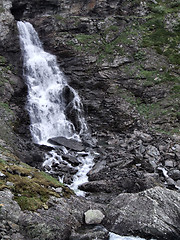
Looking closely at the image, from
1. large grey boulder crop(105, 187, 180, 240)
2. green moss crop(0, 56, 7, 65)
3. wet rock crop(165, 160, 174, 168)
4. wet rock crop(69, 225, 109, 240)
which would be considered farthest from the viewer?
green moss crop(0, 56, 7, 65)

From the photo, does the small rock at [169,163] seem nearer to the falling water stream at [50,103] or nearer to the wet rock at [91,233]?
the falling water stream at [50,103]

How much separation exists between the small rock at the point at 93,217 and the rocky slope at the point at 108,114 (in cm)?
20

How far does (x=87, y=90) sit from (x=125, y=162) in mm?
10393

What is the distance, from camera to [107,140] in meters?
19.7

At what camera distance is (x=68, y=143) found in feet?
61.1

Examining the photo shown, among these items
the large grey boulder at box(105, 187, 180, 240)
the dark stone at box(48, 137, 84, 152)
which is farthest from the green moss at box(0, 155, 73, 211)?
the dark stone at box(48, 137, 84, 152)

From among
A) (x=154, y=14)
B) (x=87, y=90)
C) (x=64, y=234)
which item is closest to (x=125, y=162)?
(x=64, y=234)

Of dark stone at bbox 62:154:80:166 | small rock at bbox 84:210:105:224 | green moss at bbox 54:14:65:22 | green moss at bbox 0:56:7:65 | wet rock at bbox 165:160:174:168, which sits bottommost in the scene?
wet rock at bbox 165:160:174:168

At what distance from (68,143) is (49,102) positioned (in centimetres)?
537

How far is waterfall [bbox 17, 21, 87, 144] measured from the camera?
20.5m

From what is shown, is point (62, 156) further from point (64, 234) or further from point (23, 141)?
point (64, 234)

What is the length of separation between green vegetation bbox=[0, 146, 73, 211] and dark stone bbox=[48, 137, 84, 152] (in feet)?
24.7

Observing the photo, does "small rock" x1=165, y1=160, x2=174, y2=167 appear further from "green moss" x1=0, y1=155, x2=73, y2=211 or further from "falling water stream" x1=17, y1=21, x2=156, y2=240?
"green moss" x1=0, y1=155, x2=73, y2=211

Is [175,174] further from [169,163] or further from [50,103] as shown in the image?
[50,103]
